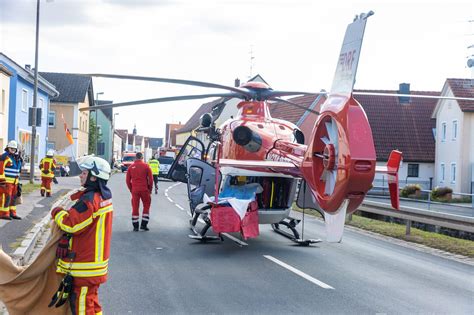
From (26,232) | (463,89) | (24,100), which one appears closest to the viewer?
(26,232)

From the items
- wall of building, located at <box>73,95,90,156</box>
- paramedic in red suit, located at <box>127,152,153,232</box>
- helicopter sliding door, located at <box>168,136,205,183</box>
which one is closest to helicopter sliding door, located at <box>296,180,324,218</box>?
helicopter sliding door, located at <box>168,136,205,183</box>

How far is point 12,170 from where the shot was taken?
47.9 feet

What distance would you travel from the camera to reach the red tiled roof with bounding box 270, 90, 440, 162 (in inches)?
1766

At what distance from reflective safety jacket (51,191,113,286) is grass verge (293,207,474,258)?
930 centimetres

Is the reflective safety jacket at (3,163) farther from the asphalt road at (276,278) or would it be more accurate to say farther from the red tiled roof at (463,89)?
the red tiled roof at (463,89)

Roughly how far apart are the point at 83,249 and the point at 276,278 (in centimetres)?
457

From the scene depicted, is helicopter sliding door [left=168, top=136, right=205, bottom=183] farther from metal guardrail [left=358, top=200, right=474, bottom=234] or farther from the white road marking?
metal guardrail [left=358, top=200, right=474, bottom=234]

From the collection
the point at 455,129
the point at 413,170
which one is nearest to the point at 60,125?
the point at 413,170

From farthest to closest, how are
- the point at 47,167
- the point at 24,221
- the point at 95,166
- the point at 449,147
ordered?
Answer: 1. the point at 449,147
2. the point at 47,167
3. the point at 24,221
4. the point at 95,166

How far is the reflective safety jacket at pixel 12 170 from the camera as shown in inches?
570

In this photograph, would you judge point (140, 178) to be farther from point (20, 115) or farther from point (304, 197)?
point (20, 115)

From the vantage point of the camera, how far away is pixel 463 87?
4162cm

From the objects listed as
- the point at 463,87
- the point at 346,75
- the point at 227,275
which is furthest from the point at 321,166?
the point at 463,87

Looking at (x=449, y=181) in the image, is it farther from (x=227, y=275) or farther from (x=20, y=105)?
(x=227, y=275)
